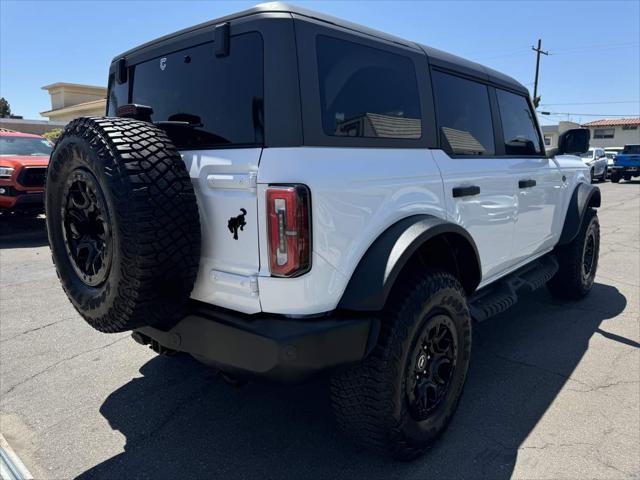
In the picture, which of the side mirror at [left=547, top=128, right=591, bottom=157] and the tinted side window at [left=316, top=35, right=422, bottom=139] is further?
the side mirror at [left=547, top=128, right=591, bottom=157]

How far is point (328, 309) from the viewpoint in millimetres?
1980

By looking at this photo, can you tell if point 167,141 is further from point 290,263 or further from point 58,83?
point 58,83

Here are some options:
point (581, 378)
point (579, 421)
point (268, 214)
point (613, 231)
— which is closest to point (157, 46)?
point (268, 214)

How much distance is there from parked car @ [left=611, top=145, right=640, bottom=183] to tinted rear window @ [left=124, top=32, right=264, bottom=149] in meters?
26.1

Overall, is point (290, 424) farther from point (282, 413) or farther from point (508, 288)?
point (508, 288)

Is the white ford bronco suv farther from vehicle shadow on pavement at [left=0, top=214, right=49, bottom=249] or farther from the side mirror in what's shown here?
vehicle shadow on pavement at [left=0, top=214, right=49, bottom=249]

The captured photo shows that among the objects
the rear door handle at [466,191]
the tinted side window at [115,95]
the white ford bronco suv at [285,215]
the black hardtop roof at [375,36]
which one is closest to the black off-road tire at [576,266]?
the black hardtop roof at [375,36]

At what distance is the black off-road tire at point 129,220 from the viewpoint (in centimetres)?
182

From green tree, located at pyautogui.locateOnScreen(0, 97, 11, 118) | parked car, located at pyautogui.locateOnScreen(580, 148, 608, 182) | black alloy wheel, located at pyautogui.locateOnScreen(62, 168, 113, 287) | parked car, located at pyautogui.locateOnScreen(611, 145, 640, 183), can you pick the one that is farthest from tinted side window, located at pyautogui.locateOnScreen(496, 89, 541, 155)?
green tree, located at pyautogui.locateOnScreen(0, 97, 11, 118)

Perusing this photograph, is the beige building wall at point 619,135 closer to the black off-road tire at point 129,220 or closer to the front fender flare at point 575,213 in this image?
the front fender flare at point 575,213

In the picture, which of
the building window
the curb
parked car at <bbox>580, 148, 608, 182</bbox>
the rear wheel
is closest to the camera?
the curb

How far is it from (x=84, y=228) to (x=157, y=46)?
1080 mm

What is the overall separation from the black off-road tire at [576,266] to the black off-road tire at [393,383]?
9.23 ft

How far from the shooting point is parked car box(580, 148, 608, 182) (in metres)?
22.8
